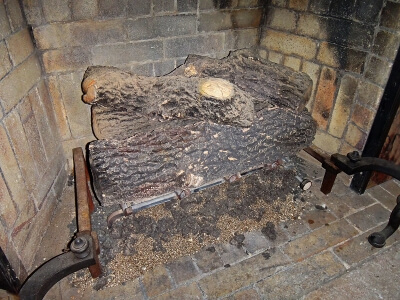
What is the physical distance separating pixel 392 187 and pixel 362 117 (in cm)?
79

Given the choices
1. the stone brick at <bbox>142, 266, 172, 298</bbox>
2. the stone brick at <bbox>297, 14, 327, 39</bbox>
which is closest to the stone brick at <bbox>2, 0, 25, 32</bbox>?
the stone brick at <bbox>142, 266, 172, 298</bbox>

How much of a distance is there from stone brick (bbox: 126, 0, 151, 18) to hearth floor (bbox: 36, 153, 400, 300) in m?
1.67

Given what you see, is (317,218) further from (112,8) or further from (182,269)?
(112,8)

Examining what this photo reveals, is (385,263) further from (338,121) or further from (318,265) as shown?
(338,121)

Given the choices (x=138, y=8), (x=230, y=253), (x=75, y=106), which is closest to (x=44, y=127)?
(x=75, y=106)

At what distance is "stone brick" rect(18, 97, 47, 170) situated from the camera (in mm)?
2039

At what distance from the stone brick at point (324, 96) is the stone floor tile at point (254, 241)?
1.28 meters

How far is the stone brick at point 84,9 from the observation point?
7.28ft

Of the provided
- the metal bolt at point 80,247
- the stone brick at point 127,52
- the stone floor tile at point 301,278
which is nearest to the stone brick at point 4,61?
the stone brick at point 127,52

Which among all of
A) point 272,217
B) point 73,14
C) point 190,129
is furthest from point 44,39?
point 272,217

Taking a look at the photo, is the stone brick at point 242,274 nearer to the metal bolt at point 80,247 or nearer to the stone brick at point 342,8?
the metal bolt at point 80,247

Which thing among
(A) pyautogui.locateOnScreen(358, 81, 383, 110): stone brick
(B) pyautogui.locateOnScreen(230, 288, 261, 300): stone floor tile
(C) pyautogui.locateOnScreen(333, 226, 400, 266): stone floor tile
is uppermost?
(A) pyautogui.locateOnScreen(358, 81, 383, 110): stone brick

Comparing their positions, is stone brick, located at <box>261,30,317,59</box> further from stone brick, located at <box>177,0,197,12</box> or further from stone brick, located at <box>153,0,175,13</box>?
stone brick, located at <box>153,0,175,13</box>

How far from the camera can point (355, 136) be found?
2598 mm
